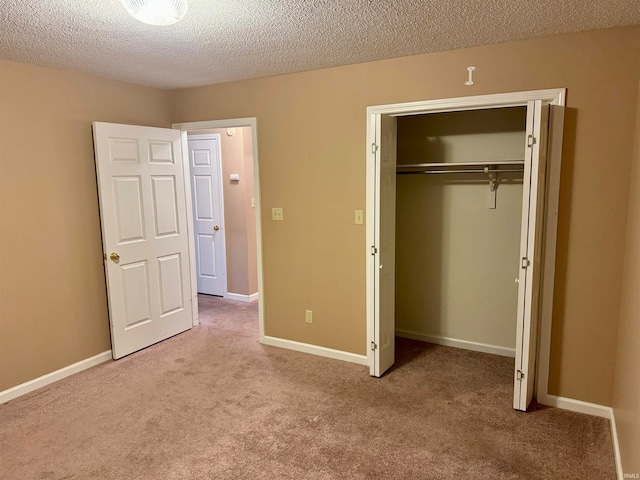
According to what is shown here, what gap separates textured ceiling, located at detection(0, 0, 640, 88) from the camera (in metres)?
2.12

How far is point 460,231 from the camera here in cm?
377

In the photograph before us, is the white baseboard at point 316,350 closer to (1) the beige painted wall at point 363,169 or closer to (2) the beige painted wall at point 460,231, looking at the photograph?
(1) the beige painted wall at point 363,169

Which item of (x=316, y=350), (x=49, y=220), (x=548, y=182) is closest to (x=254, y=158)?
(x=49, y=220)

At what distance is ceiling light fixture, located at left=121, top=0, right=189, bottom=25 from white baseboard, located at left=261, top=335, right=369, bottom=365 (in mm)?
2730

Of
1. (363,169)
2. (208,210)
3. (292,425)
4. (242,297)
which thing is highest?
(363,169)

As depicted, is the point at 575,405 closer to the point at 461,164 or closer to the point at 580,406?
the point at 580,406

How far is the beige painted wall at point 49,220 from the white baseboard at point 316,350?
142cm

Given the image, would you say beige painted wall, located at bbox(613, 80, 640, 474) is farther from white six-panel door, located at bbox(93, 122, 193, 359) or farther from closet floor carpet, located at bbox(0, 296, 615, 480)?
white six-panel door, located at bbox(93, 122, 193, 359)

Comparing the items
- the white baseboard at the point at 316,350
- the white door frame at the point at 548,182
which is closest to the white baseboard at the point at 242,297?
the white baseboard at the point at 316,350

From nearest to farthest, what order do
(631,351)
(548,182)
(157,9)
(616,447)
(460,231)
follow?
(157,9) < (631,351) < (616,447) < (548,182) < (460,231)

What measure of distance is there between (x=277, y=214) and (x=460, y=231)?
5.17ft

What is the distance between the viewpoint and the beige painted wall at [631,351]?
6.29 feet

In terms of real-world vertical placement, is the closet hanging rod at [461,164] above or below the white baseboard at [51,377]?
above

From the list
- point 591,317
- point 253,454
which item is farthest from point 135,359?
point 591,317
